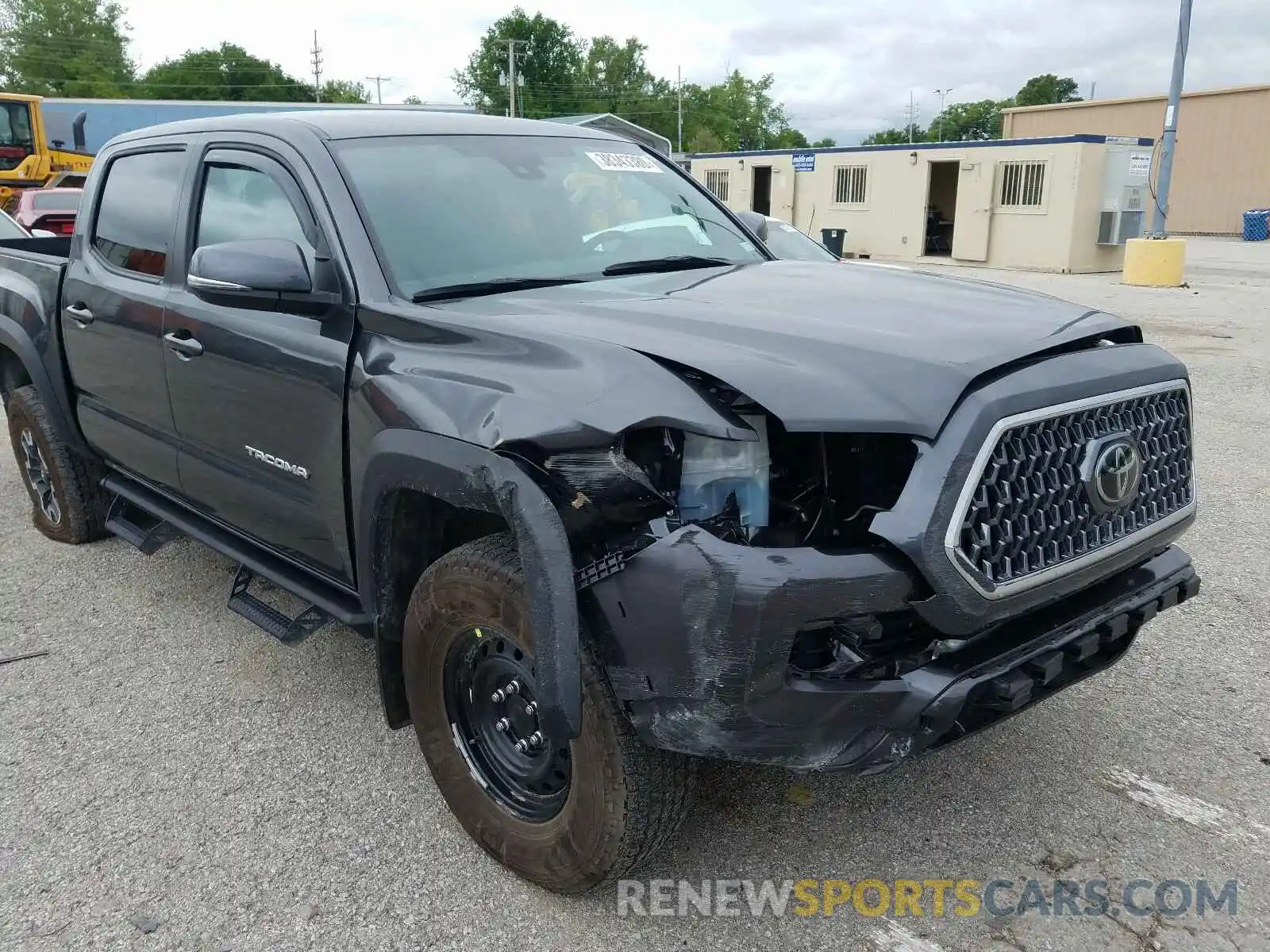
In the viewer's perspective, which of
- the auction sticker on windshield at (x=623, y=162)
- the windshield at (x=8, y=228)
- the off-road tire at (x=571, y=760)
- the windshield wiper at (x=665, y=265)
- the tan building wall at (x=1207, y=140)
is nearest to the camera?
the off-road tire at (x=571, y=760)

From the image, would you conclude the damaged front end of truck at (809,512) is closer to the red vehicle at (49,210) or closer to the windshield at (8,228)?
the windshield at (8,228)

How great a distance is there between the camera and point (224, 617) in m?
4.28

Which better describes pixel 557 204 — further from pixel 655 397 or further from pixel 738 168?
pixel 738 168

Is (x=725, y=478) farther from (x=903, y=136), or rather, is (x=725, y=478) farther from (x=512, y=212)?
(x=903, y=136)

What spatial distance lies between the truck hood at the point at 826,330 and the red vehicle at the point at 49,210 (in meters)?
17.0

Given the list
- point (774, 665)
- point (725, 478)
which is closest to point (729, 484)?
point (725, 478)

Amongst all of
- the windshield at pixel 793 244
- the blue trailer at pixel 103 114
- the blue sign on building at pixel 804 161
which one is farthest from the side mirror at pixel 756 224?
the blue trailer at pixel 103 114

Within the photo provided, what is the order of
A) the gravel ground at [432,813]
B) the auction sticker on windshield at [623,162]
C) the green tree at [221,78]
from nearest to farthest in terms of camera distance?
1. the gravel ground at [432,813]
2. the auction sticker on windshield at [623,162]
3. the green tree at [221,78]

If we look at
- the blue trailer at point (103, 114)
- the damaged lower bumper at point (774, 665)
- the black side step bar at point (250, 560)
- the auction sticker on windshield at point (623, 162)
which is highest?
the blue trailer at point (103, 114)

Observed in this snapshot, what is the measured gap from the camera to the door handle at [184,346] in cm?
338

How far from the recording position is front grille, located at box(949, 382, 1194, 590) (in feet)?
6.79

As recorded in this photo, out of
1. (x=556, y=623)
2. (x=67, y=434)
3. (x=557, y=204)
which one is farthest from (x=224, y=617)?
(x=556, y=623)

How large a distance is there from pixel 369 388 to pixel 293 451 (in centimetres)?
50

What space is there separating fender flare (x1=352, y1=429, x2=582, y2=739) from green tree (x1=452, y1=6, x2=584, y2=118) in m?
93.8
